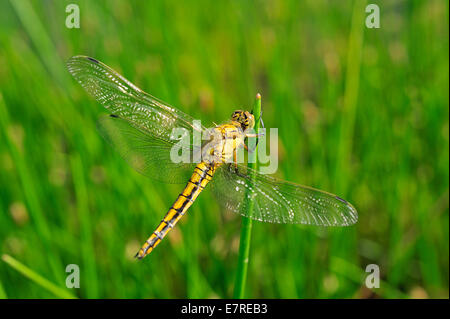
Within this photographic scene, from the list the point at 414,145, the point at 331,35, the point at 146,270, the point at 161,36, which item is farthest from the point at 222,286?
the point at 331,35

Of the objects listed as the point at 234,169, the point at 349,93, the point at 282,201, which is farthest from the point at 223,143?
the point at 349,93

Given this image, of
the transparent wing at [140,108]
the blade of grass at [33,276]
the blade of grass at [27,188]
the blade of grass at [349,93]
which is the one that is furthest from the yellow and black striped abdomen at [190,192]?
the blade of grass at [349,93]

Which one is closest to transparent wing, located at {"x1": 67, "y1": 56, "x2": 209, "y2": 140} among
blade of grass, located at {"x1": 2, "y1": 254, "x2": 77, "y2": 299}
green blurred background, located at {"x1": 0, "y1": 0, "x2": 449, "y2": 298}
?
green blurred background, located at {"x1": 0, "y1": 0, "x2": 449, "y2": 298}

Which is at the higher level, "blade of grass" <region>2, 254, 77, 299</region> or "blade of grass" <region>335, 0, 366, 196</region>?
"blade of grass" <region>335, 0, 366, 196</region>

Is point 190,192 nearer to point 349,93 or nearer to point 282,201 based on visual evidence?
point 282,201

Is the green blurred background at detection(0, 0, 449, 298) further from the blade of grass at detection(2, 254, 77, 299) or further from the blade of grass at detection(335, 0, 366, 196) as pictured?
the blade of grass at detection(2, 254, 77, 299)

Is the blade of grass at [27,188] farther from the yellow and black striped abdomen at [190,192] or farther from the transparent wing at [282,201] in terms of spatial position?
the transparent wing at [282,201]
